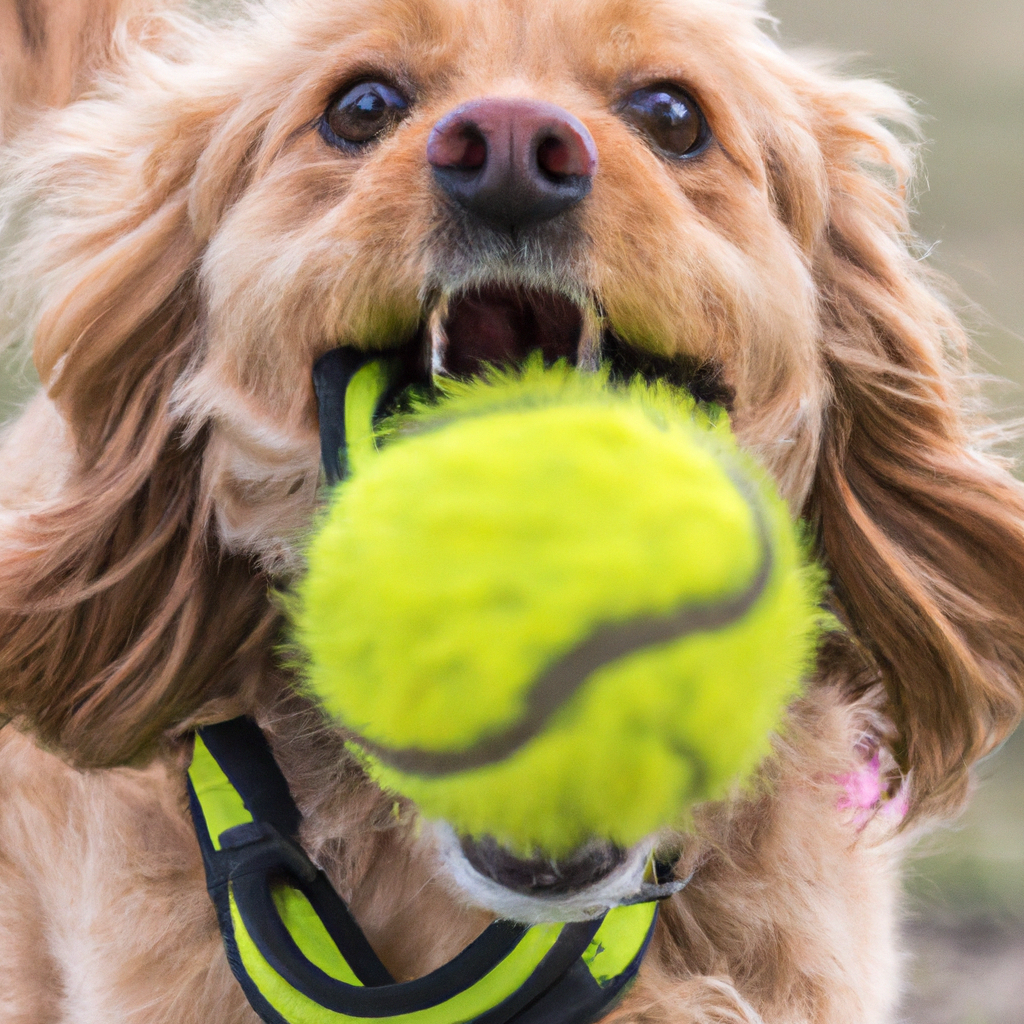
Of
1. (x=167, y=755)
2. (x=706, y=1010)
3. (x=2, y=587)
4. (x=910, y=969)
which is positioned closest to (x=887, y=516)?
(x=706, y=1010)

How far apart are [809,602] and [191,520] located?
92 cm

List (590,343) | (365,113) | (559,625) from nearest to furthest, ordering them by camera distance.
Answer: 1. (559,625)
2. (590,343)
3. (365,113)

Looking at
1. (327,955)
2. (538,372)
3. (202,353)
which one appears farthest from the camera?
(202,353)

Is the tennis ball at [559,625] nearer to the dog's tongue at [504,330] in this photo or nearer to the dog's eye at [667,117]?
the dog's tongue at [504,330]

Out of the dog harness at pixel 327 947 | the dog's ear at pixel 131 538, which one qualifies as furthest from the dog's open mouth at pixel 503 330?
the dog harness at pixel 327 947

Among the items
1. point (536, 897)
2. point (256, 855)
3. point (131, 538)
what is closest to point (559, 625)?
point (536, 897)

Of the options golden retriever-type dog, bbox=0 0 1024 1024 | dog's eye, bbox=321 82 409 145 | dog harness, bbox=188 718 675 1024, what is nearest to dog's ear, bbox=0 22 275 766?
golden retriever-type dog, bbox=0 0 1024 1024

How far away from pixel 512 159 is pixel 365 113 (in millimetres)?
363

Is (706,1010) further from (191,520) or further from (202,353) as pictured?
(202,353)

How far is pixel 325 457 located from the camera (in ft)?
4.59

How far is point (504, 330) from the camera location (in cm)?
143

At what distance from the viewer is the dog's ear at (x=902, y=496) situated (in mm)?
1715

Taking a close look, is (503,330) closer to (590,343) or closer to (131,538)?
(590,343)

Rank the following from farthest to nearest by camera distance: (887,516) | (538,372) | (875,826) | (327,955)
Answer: (875,826) → (887,516) → (327,955) → (538,372)
